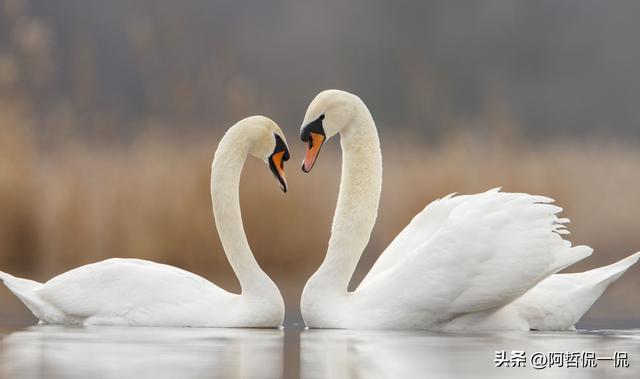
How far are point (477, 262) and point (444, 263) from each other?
0.20 meters

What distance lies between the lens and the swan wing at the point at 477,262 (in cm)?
811

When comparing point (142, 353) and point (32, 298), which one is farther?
point (32, 298)

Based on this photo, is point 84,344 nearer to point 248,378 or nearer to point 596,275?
point 248,378

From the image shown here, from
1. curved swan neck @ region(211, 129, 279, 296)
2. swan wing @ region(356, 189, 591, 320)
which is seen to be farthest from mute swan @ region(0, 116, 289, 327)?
swan wing @ region(356, 189, 591, 320)

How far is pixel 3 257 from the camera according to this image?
13.1m

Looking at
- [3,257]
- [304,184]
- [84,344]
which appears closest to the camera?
[84,344]

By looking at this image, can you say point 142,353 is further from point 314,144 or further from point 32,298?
point 314,144

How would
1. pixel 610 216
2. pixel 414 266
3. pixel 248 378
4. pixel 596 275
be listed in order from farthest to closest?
pixel 610 216, pixel 596 275, pixel 414 266, pixel 248 378

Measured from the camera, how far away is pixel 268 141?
344 inches

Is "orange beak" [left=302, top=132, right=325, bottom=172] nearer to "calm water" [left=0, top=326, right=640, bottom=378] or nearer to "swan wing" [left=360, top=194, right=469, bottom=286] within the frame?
"swan wing" [left=360, top=194, right=469, bottom=286]

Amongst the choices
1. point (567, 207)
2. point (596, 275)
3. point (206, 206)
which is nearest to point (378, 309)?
point (596, 275)

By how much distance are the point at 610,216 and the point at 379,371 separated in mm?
9887

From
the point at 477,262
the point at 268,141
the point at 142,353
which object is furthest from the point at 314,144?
the point at 142,353

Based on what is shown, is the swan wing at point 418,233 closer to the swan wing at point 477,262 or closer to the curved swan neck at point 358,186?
the curved swan neck at point 358,186
